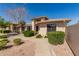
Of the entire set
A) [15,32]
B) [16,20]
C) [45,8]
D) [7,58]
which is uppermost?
[45,8]

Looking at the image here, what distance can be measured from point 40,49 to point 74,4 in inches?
111

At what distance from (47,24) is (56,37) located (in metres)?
1.07

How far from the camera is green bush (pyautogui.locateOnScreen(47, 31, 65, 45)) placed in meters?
7.41

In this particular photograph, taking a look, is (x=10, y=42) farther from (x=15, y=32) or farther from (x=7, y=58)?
(x=7, y=58)

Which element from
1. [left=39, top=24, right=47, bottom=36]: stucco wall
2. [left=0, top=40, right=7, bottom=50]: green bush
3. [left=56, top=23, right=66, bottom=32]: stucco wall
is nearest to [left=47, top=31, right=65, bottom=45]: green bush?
[left=56, top=23, right=66, bottom=32]: stucco wall

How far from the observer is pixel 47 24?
8.16 metres

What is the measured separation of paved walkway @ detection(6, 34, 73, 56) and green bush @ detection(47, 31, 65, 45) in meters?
0.24

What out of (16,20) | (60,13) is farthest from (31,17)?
(60,13)

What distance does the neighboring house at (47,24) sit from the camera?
7.42 meters

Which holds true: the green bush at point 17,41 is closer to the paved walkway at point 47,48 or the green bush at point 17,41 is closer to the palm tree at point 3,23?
the paved walkway at point 47,48

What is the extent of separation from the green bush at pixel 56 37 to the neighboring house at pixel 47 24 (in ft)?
0.75

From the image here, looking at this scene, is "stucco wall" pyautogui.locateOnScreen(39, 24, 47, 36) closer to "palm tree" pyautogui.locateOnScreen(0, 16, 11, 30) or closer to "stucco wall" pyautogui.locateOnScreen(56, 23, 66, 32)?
"stucco wall" pyautogui.locateOnScreen(56, 23, 66, 32)

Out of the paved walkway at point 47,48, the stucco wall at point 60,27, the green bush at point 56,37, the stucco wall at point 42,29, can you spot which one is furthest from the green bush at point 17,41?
the stucco wall at point 60,27

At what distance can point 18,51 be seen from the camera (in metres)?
6.83
